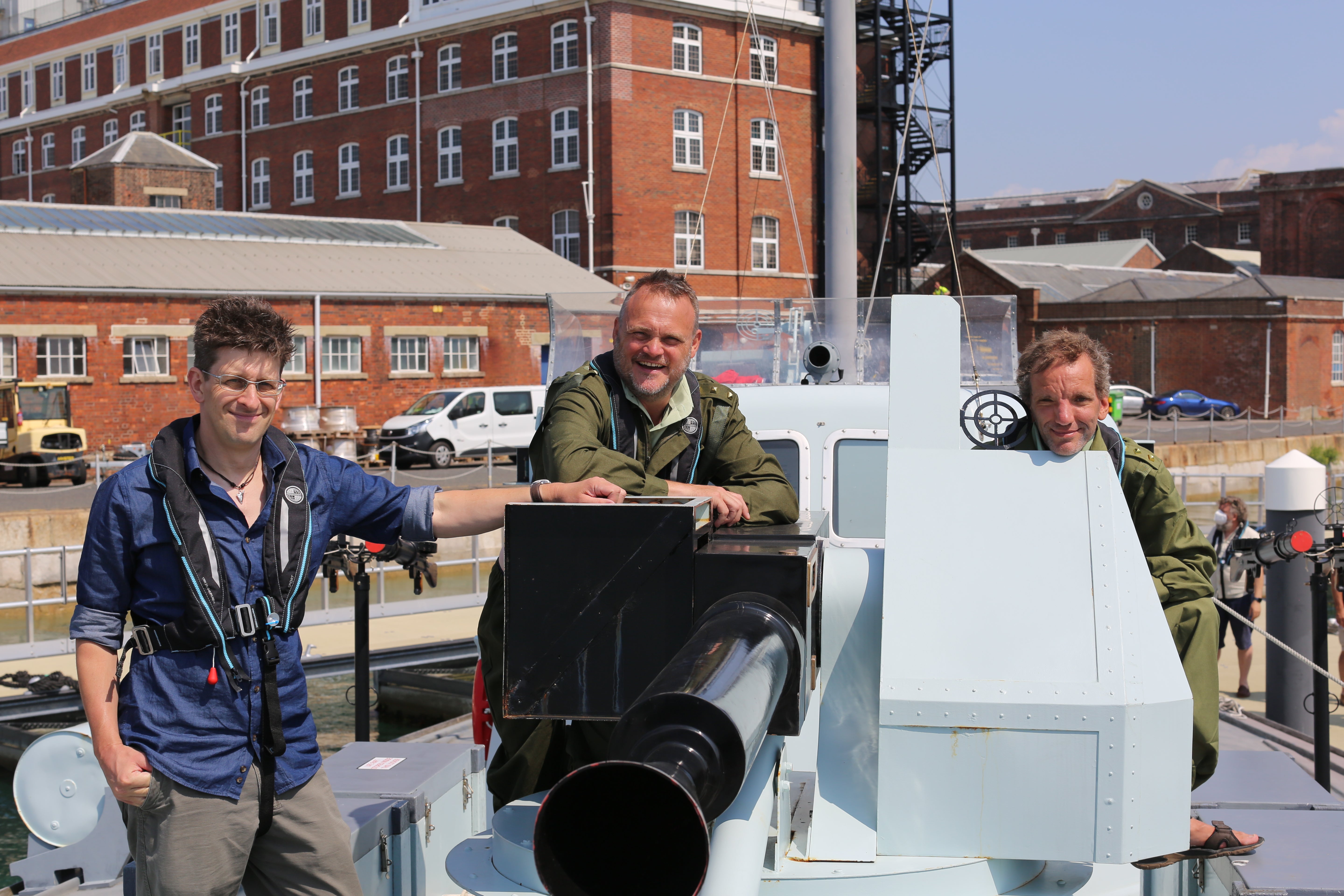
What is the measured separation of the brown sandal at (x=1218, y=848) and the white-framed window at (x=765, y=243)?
40603 mm

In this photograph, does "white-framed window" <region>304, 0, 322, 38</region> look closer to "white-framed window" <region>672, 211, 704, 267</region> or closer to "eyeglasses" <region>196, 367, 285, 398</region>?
"white-framed window" <region>672, 211, 704, 267</region>

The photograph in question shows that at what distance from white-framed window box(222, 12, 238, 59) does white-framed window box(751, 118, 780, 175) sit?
23079mm

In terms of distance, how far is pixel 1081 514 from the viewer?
3658 mm

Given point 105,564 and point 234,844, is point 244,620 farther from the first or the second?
point 234,844

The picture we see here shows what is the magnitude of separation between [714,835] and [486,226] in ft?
137

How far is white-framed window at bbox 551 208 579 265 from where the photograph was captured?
4297 cm

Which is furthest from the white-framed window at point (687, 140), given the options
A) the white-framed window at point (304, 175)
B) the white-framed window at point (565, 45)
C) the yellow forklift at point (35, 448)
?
the yellow forklift at point (35, 448)

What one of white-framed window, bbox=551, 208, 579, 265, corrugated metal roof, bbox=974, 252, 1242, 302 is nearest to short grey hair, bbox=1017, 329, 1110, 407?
white-framed window, bbox=551, 208, 579, 265

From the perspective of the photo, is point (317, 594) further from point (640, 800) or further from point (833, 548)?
point (640, 800)

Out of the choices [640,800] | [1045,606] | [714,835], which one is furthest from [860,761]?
[640,800]

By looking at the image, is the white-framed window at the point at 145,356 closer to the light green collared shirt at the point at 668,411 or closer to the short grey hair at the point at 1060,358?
the light green collared shirt at the point at 668,411

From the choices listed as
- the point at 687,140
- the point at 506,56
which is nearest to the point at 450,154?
the point at 506,56

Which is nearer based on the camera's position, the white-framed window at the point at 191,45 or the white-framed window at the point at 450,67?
the white-framed window at the point at 450,67

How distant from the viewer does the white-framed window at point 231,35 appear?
54.2 m
